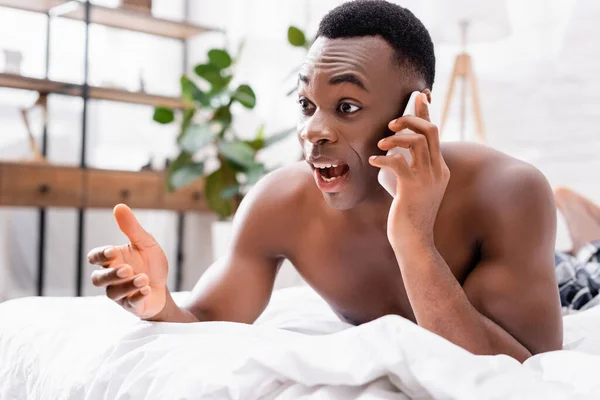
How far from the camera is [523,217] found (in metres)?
1.05

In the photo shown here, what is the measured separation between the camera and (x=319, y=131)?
104cm

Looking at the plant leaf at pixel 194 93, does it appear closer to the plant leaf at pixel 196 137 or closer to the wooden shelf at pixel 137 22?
the plant leaf at pixel 196 137

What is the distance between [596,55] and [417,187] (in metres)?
1.97

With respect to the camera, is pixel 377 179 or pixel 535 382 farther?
pixel 377 179

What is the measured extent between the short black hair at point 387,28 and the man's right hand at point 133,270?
1.31 ft

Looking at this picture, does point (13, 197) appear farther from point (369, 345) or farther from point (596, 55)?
point (369, 345)

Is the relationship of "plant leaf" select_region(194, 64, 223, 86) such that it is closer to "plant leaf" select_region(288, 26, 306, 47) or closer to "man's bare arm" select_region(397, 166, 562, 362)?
"plant leaf" select_region(288, 26, 306, 47)

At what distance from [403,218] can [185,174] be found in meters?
2.65

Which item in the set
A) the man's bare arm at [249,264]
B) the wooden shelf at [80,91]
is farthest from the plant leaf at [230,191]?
the man's bare arm at [249,264]

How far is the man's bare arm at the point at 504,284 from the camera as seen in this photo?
95cm

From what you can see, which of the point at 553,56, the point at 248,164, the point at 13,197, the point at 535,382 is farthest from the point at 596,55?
the point at 13,197

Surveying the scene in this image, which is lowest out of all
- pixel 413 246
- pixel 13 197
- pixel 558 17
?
pixel 13 197

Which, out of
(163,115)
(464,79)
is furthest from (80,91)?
(464,79)

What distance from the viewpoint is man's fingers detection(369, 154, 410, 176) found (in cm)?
94
